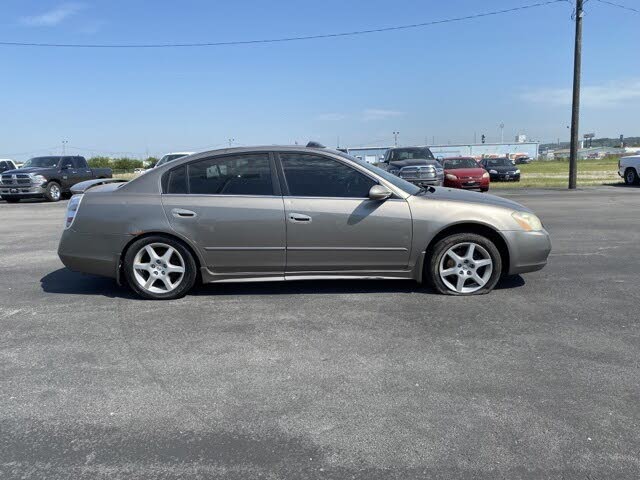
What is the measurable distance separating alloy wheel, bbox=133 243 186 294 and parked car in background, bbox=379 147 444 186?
9573 millimetres

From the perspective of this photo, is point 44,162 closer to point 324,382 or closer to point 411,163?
point 411,163

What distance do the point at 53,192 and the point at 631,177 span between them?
2331cm

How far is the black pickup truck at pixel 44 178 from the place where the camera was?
18.9 metres

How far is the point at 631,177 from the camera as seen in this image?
880 inches

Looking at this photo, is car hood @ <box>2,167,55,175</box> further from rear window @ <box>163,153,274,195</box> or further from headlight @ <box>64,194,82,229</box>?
rear window @ <box>163,153,274,195</box>

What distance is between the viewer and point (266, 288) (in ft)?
19.0

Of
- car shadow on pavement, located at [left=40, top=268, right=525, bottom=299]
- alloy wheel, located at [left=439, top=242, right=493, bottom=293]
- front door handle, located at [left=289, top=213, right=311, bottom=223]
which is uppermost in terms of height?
front door handle, located at [left=289, top=213, right=311, bottom=223]

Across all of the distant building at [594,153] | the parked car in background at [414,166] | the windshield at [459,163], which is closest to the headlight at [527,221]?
the parked car in background at [414,166]

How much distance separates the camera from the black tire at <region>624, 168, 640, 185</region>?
2214 cm

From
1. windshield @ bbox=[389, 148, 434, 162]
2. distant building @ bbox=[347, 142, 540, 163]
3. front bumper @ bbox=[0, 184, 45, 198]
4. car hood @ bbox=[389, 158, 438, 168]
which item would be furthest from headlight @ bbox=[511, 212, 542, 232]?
distant building @ bbox=[347, 142, 540, 163]

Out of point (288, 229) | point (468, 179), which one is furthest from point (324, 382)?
point (468, 179)

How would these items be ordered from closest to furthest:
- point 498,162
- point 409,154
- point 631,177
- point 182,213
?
point 182,213, point 409,154, point 631,177, point 498,162

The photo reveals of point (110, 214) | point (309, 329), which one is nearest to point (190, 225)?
point (110, 214)

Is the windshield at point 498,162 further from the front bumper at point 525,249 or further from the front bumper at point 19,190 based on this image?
the front bumper at point 525,249
